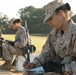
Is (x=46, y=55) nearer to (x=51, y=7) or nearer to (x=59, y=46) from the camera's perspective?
(x=59, y=46)

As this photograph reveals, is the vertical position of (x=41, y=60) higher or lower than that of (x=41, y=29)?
higher

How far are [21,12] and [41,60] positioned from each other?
71569mm

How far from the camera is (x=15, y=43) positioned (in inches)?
375

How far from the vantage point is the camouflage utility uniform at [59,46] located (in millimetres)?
4050

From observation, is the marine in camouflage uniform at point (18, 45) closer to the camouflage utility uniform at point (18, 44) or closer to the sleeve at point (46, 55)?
the camouflage utility uniform at point (18, 44)

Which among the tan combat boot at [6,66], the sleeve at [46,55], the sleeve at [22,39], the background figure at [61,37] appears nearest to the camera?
the background figure at [61,37]

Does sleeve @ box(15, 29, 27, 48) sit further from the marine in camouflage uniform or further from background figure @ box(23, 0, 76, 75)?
→ background figure @ box(23, 0, 76, 75)

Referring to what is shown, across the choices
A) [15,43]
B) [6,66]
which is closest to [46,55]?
[15,43]

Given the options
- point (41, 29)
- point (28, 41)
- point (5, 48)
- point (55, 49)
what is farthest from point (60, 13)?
point (41, 29)

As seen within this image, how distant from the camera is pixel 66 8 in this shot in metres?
3.97

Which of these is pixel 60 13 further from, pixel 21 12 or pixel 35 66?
pixel 21 12

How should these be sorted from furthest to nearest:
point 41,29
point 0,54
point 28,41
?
point 41,29, point 0,54, point 28,41

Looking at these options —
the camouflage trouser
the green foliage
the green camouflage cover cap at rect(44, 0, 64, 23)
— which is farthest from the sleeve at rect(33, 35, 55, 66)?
the green foliage

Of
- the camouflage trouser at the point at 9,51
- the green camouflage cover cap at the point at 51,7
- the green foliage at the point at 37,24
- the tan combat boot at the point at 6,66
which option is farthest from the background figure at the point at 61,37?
the green foliage at the point at 37,24
